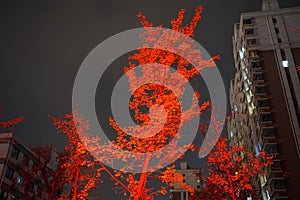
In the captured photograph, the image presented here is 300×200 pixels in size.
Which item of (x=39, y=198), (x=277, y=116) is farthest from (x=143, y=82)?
(x=39, y=198)

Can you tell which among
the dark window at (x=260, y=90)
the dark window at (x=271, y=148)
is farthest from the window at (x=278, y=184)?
the dark window at (x=260, y=90)

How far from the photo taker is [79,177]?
59.1 ft

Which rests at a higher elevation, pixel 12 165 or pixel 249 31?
pixel 249 31

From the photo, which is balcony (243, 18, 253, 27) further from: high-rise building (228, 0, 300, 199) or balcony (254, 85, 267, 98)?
balcony (254, 85, 267, 98)

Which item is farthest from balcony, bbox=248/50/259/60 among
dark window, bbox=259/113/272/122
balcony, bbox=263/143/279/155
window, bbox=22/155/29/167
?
window, bbox=22/155/29/167

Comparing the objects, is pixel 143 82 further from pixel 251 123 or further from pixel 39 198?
pixel 39 198

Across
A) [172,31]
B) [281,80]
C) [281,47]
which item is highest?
[281,47]

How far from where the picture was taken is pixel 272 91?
4244cm

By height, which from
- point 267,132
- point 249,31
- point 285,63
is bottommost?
point 267,132

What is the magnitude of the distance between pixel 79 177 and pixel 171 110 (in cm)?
1030

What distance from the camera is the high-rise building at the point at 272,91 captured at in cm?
3622

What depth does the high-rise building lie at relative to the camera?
36219mm

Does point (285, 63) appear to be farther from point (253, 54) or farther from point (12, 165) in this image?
point (12, 165)

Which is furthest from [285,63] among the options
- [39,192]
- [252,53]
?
[39,192]
